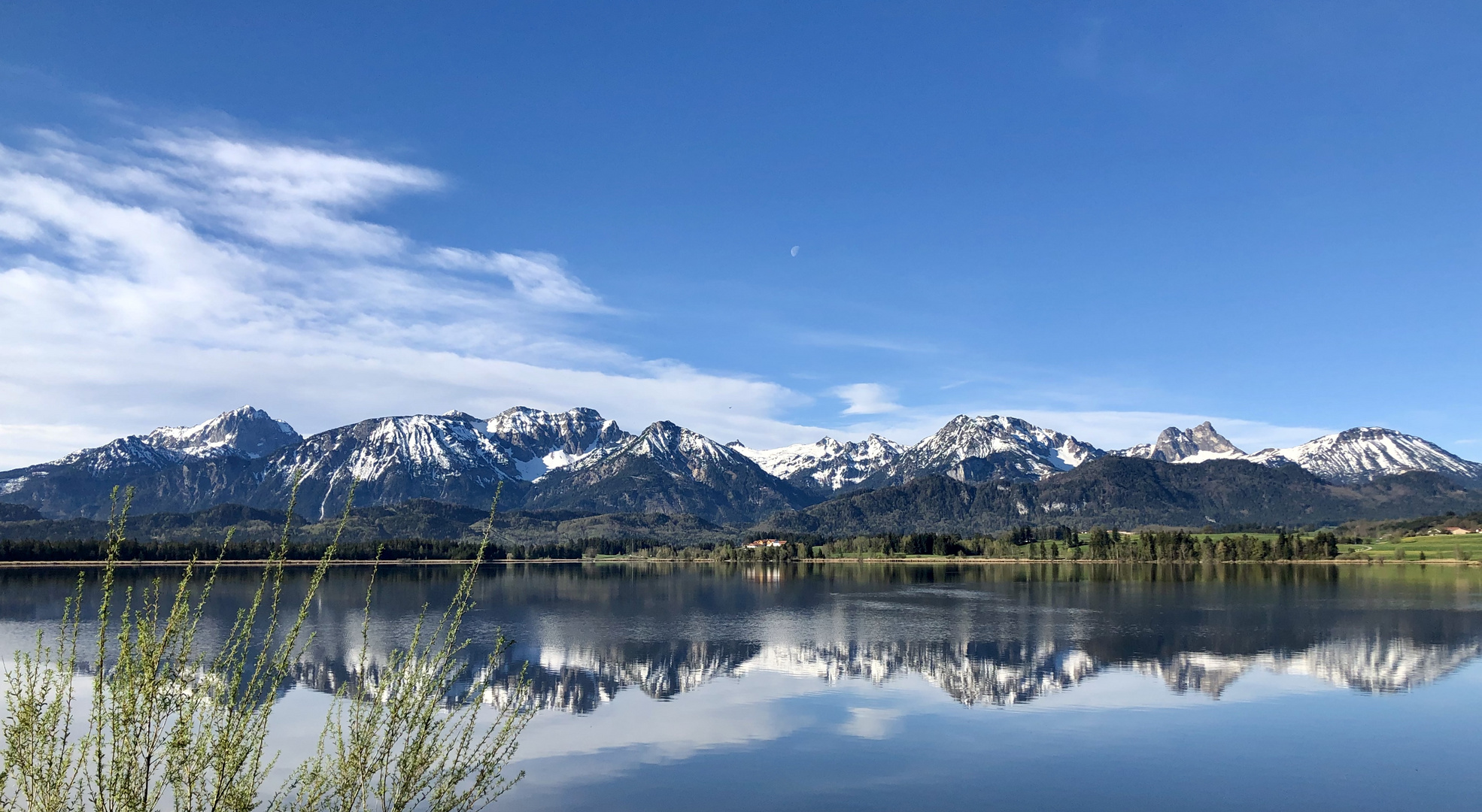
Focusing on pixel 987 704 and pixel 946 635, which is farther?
pixel 946 635

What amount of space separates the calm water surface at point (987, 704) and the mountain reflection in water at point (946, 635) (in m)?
0.50

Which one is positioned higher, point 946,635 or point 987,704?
point 987,704

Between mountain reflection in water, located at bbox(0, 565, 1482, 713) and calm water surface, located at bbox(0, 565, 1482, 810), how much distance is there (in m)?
0.50

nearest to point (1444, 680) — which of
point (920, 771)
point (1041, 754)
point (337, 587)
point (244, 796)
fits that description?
point (1041, 754)

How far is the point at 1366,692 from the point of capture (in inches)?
2192

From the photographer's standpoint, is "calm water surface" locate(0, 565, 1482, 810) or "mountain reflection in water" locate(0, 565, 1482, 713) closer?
"calm water surface" locate(0, 565, 1482, 810)

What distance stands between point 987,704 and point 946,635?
34.5 metres

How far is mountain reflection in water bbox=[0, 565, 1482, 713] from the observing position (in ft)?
207

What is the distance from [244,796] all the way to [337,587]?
7034 inches

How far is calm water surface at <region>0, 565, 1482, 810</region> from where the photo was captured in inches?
1421

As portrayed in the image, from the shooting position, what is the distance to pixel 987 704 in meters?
52.6

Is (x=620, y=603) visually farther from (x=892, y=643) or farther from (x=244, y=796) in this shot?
(x=244, y=796)

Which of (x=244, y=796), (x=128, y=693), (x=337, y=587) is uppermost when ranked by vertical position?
(x=128, y=693)

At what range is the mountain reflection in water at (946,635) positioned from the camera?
207 feet
